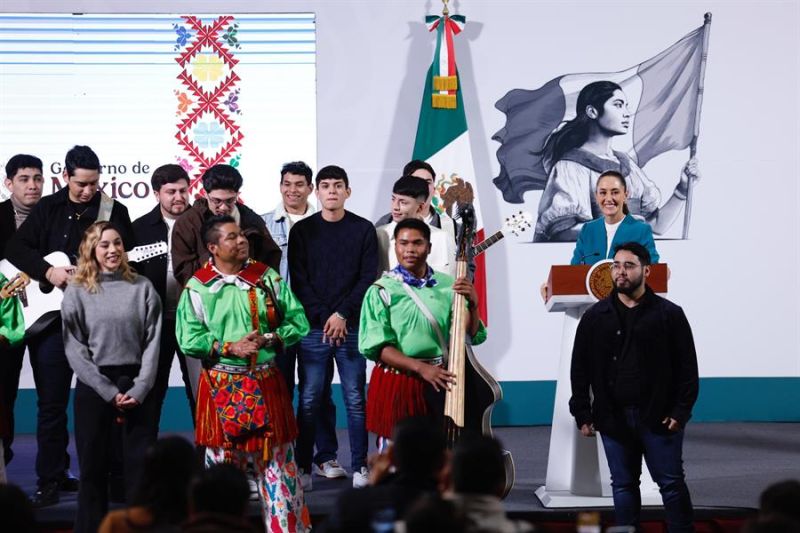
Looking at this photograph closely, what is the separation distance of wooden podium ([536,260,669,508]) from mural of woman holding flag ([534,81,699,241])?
7.85 feet

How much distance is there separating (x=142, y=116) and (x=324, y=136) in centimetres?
115

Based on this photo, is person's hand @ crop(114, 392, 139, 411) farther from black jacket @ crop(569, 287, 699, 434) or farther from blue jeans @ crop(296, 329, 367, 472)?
black jacket @ crop(569, 287, 699, 434)

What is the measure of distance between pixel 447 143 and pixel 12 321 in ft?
11.1

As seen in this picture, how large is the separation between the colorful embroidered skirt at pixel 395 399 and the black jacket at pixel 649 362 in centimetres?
68

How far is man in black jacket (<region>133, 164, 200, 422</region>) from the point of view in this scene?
584 centimetres

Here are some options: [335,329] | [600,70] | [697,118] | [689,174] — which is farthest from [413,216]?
[697,118]

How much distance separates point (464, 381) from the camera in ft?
16.9

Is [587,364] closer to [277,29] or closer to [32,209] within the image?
[32,209]

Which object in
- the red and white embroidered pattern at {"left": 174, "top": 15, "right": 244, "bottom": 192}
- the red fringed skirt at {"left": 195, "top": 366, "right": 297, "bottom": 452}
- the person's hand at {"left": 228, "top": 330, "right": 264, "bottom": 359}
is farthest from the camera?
the red and white embroidered pattern at {"left": 174, "top": 15, "right": 244, "bottom": 192}

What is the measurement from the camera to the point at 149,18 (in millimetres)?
8227

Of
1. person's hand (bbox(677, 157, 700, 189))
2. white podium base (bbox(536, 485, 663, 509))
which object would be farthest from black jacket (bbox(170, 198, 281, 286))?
person's hand (bbox(677, 157, 700, 189))

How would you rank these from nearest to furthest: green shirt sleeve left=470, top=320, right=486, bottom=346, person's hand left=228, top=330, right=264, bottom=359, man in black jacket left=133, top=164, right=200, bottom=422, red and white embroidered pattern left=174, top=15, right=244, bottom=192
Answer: person's hand left=228, top=330, right=264, bottom=359 → green shirt sleeve left=470, top=320, right=486, bottom=346 → man in black jacket left=133, top=164, right=200, bottom=422 → red and white embroidered pattern left=174, top=15, right=244, bottom=192

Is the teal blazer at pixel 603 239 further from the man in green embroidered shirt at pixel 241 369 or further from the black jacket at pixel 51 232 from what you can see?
the black jacket at pixel 51 232

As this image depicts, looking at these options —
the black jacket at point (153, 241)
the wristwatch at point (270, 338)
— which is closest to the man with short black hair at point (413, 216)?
the black jacket at point (153, 241)
